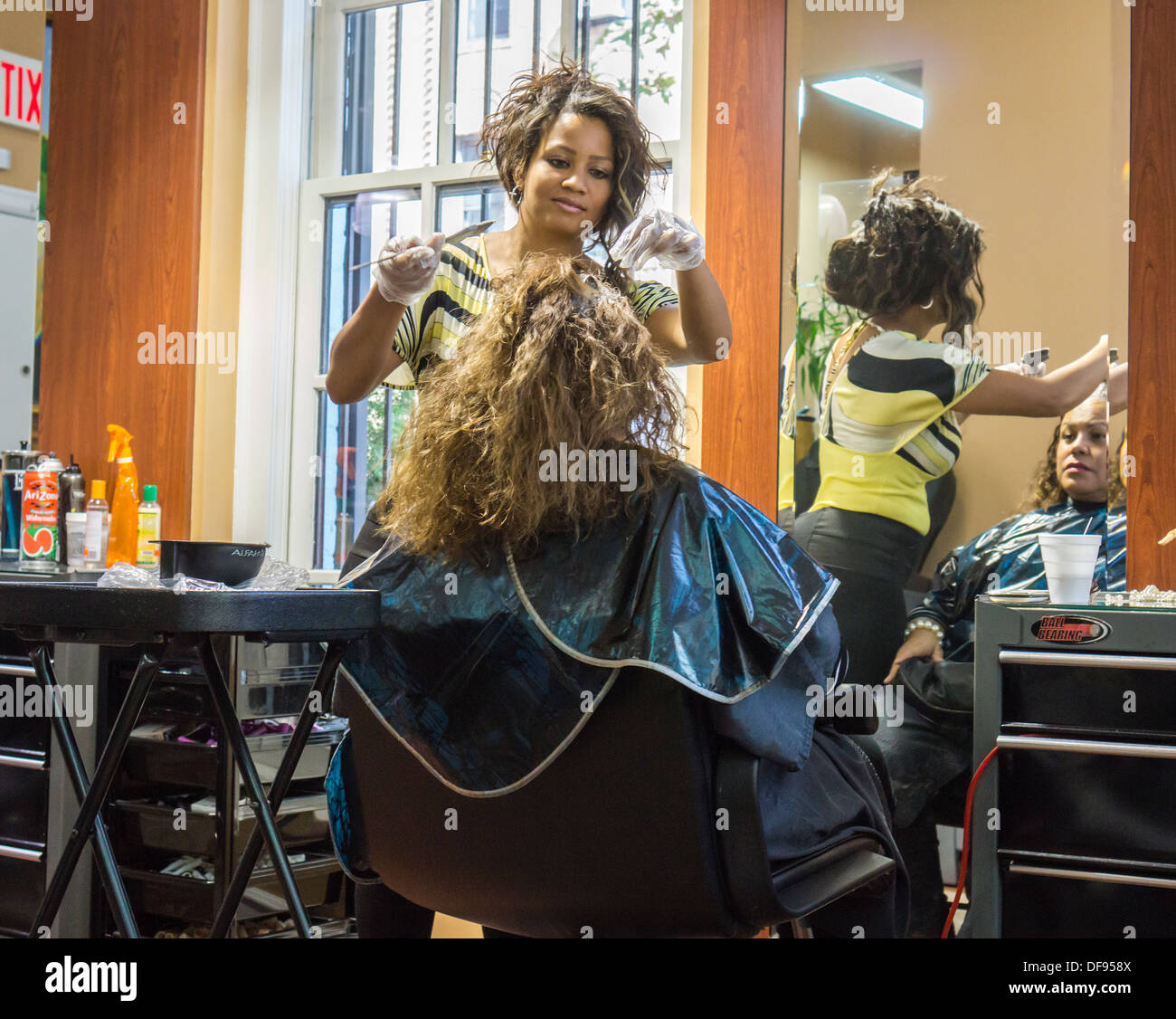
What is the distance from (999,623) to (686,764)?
86 centimetres

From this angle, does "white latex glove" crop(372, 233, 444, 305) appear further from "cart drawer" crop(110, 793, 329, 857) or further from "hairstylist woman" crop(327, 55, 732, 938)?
"cart drawer" crop(110, 793, 329, 857)

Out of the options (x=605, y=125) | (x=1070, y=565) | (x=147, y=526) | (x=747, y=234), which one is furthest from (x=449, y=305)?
(x=147, y=526)

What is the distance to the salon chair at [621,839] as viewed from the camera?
1.36 m

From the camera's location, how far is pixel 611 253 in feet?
7.18

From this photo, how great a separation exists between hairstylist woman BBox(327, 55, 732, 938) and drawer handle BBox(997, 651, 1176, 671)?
0.77 metres

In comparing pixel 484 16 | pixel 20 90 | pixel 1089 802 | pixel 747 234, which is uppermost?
pixel 484 16

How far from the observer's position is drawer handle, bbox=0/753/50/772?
258 centimetres

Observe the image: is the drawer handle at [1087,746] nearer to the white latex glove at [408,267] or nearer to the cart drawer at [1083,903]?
the cart drawer at [1083,903]

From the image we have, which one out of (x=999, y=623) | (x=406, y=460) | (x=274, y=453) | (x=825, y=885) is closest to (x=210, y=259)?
(x=274, y=453)

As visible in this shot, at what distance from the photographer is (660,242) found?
2084 millimetres


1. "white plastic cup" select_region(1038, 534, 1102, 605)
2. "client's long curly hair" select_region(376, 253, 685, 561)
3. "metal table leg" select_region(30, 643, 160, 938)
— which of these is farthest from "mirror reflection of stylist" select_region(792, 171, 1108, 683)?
"metal table leg" select_region(30, 643, 160, 938)

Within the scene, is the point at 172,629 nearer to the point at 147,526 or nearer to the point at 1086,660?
the point at 1086,660

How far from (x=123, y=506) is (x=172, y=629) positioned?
6.75 feet
